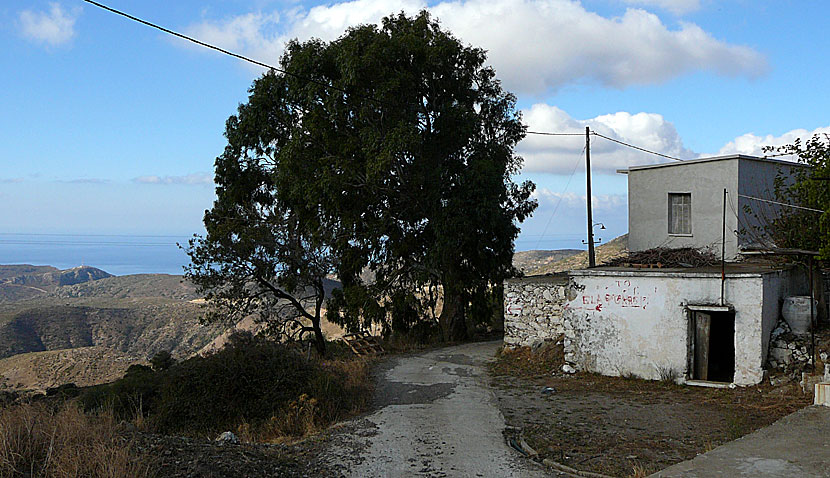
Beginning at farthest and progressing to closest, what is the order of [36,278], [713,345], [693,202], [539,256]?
1. [36,278]
2. [539,256]
3. [693,202]
4. [713,345]

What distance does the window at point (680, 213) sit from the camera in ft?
65.8

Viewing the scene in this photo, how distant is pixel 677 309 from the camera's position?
13297 mm

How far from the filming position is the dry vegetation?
8.52 m

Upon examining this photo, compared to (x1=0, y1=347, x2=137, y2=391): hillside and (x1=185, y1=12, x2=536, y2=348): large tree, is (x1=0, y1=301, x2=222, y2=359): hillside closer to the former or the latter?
(x1=0, y1=347, x2=137, y2=391): hillside

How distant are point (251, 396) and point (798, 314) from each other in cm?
1151

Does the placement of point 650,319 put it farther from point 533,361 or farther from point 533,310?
point 533,310

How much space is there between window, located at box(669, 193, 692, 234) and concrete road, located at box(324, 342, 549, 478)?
918 cm

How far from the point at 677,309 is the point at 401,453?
296 inches

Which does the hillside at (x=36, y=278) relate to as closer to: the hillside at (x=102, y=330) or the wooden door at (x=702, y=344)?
the hillside at (x=102, y=330)

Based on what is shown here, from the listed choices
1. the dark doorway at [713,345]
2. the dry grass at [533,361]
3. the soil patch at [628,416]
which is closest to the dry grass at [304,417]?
the soil patch at [628,416]

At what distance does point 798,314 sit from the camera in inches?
528

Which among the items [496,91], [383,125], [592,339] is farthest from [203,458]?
[496,91]

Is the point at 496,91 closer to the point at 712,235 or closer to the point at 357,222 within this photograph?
the point at 357,222

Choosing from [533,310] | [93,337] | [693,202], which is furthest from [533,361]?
[93,337]
